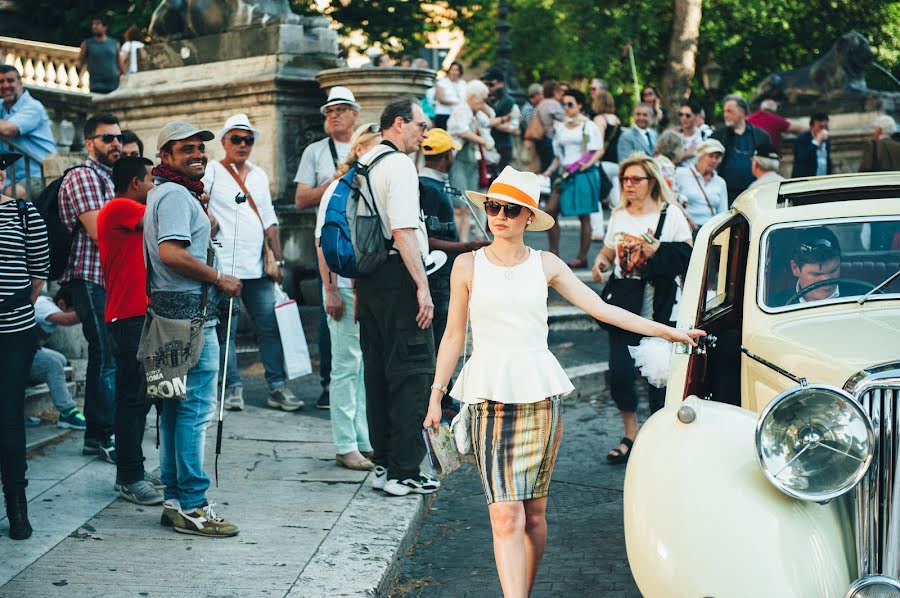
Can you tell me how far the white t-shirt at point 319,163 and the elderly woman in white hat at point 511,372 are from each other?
407 cm

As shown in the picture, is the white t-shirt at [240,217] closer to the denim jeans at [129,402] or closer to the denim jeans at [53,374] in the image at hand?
the denim jeans at [53,374]

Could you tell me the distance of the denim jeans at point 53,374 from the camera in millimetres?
7625

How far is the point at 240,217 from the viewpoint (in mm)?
8242

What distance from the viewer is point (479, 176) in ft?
45.9

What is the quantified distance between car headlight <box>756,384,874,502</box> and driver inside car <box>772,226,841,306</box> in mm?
1353

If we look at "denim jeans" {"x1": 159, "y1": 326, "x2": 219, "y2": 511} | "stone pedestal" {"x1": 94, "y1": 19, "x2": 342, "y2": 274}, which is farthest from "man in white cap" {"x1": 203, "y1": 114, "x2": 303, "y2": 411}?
"stone pedestal" {"x1": 94, "y1": 19, "x2": 342, "y2": 274}

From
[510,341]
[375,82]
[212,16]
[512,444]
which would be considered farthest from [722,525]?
[212,16]

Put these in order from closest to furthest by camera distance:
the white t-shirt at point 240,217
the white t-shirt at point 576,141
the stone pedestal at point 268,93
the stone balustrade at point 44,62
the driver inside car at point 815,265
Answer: the driver inside car at point 815,265 < the white t-shirt at point 240,217 < the stone pedestal at point 268,93 < the white t-shirt at point 576,141 < the stone balustrade at point 44,62

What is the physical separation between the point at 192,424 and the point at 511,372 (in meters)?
1.93

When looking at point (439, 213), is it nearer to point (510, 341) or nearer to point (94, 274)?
point (94, 274)

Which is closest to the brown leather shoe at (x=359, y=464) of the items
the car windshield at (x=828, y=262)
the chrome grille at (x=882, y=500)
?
the car windshield at (x=828, y=262)

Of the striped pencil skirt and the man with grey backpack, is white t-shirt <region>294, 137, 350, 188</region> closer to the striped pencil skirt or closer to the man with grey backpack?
the man with grey backpack

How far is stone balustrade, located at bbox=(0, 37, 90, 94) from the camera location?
1889cm

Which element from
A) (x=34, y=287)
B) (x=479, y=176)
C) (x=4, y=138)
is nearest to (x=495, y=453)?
(x=34, y=287)
